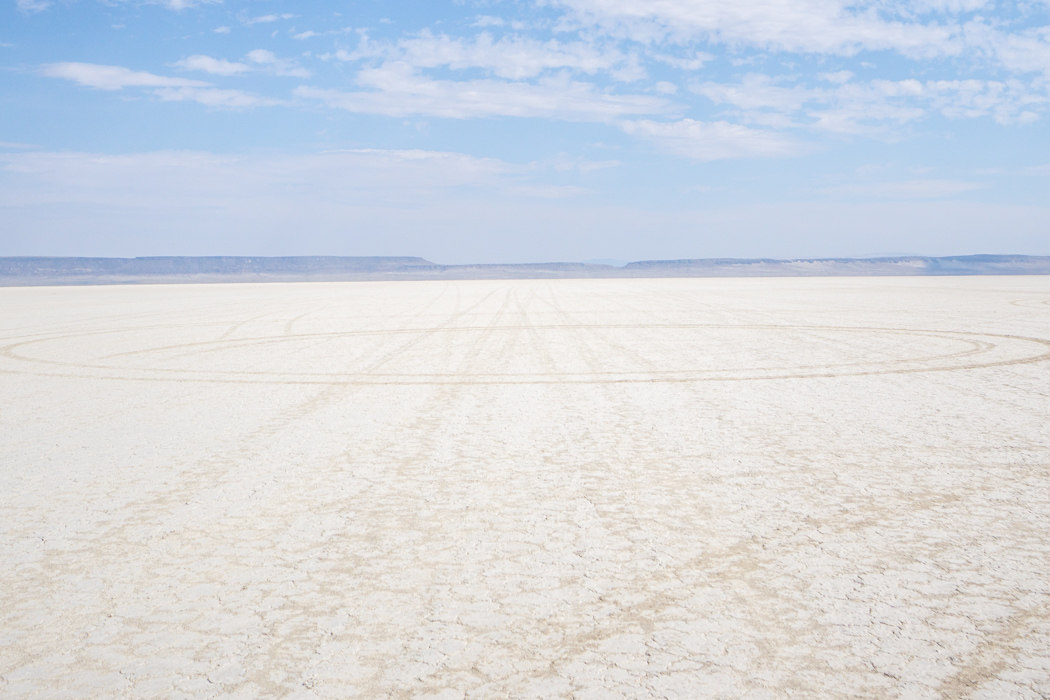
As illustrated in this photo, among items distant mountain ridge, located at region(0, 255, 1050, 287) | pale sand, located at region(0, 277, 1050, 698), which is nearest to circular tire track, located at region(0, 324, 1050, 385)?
pale sand, located at region(0, 277, 1050, 698)

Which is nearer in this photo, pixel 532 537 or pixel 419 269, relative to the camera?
pixel 532 537

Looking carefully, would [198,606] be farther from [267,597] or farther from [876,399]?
[876,399]

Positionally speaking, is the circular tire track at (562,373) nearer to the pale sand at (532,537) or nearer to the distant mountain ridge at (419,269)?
the pale sand at (532,537)

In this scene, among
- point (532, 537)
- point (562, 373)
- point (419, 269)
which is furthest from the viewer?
point (419, 269)

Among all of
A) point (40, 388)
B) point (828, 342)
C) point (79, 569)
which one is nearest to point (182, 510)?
point (79, 569)

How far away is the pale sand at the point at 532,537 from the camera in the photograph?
2957mm

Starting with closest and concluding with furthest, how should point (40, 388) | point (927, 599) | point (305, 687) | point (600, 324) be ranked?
point (305, 687) → point (927, 599) → point (40, 388) → point (600, 324)

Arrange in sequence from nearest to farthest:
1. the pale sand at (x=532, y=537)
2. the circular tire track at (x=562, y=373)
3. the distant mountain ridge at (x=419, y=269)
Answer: the pale sand at (x=532, y=537)
the circular tire track at (x=562, y=373)
the distant mountain ridge at (x=419, y=269)

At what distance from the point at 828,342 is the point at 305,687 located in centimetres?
1231

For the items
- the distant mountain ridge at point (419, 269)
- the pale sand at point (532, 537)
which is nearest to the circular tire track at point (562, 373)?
the pale sand at point (532, 537)

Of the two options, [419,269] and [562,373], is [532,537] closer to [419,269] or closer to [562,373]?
[562,373]

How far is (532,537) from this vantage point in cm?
427

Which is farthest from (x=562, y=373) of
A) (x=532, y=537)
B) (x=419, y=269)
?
(x=419, y=269)

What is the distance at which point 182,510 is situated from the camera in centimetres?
483
